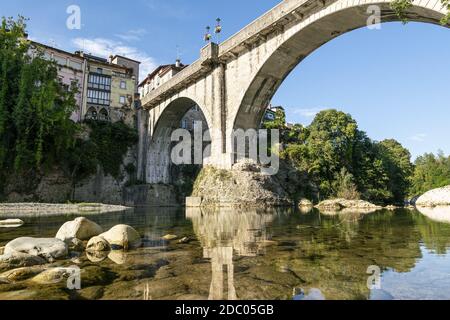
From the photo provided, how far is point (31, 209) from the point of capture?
72.4ft

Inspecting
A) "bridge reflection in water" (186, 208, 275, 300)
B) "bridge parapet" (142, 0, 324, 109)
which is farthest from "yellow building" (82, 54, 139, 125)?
"bridge reflection in water" (186, 208, 275, 300)

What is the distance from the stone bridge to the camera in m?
18.3

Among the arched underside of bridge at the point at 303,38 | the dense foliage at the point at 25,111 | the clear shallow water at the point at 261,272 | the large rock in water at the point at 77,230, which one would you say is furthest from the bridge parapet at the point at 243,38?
the large rock in water at the point at 77,230

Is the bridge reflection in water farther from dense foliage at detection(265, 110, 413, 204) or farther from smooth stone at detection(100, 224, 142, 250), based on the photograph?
dense foliage at detection(265, 110, 413, 204)

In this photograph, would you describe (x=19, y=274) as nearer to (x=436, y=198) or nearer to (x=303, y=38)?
(x=303, y=38)

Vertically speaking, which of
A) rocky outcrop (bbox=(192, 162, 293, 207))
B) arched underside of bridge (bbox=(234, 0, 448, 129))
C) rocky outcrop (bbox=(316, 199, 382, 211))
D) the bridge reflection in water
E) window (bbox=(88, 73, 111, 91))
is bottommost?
the bridge reflection in water

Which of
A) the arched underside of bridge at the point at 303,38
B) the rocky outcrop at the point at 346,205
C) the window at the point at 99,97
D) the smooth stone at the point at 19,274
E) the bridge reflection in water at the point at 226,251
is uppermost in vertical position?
the window at the point at 99,97

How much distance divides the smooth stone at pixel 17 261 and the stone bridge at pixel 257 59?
15.8 m

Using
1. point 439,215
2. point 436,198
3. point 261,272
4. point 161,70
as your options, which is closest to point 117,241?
point 261,272

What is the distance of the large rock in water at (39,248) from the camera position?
5.63 m

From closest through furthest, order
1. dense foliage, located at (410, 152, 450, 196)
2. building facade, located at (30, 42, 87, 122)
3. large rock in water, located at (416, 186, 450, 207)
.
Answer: large rock in water, located at (416, 186, 450, 207), building facade, located at (30, 42, 87, 122), dense foliage, located at (410, 152, 450, 196)

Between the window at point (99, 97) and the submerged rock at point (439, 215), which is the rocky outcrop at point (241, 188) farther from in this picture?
the window at point (99, 97)

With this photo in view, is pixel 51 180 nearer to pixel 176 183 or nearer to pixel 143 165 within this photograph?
pixel 143 165
